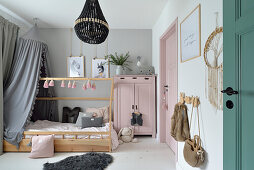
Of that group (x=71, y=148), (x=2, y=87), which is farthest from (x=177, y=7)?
(x=2, y=87)

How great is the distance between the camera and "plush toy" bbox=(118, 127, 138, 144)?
317cm

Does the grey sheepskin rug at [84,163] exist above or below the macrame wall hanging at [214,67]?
below

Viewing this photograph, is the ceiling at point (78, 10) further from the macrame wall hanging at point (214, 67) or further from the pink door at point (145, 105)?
the macrame wall hanging at point (214, 67)

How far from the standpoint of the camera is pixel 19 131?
2.70 m

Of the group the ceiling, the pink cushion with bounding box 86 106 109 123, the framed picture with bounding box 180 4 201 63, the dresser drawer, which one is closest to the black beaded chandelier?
the ceiling

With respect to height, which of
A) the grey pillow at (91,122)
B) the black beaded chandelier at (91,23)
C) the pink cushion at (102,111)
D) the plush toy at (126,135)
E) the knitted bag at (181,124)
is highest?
the black beaded chandelier at (91,23)

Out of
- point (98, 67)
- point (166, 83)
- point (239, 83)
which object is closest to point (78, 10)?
point (98, 67)

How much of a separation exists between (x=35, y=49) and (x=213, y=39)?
2.97 meters

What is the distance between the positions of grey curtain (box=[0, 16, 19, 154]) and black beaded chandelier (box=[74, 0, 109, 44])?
167 cm

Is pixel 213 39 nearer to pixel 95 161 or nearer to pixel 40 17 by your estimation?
pixel 95 161

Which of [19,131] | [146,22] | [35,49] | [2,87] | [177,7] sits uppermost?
[146,22]

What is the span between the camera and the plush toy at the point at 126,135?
3.17 m

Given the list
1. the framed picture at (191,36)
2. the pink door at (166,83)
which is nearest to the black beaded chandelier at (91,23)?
the framed picture at (191,36)

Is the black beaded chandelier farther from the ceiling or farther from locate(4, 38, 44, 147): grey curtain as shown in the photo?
locate(4, 38, 44, 147): grey curtain
